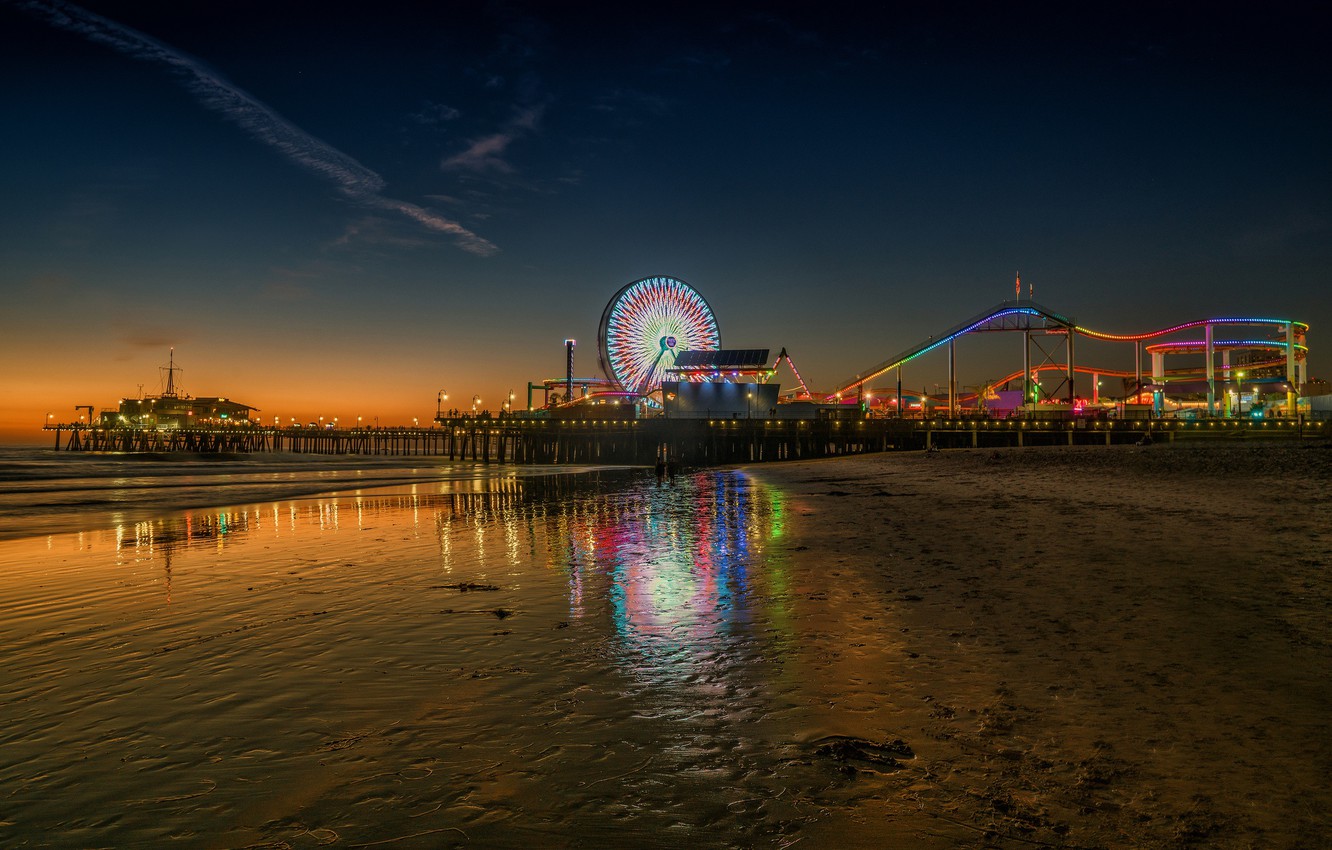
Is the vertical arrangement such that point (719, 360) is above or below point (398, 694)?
above

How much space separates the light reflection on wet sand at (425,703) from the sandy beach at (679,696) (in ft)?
0.09

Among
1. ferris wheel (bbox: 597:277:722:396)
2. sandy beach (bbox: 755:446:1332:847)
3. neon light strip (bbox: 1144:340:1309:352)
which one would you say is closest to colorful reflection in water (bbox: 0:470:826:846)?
sandy beach (bbox: 755:446:1332:847)

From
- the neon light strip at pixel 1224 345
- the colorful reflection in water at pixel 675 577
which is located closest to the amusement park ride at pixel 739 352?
the neon light strip at pixel 1224 345

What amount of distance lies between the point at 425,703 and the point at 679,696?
5.30 ft

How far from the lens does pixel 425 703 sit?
4.34 meters

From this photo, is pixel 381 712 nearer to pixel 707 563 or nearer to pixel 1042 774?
pixel 1042 774

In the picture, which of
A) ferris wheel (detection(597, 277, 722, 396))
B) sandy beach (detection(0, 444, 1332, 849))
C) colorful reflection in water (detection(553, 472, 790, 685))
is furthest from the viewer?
ferris wheel (detection(597, 277, 722, 396))

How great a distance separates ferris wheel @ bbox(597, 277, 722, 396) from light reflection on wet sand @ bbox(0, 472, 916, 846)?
56.3 m

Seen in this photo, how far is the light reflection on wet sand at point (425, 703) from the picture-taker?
2975 mm

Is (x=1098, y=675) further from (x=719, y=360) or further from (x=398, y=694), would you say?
(x=719, y=360)

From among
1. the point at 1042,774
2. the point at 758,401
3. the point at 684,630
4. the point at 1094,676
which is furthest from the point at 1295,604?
the point at 758,401

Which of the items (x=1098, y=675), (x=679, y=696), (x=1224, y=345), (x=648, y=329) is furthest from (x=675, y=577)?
(x=1224, y=345)

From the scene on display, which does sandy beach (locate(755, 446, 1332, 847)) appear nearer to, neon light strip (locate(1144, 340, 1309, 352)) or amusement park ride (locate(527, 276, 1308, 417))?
→ amusement park ride (locate(527, 276, 1308, 417))

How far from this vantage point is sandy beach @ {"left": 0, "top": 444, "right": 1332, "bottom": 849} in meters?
2.95
